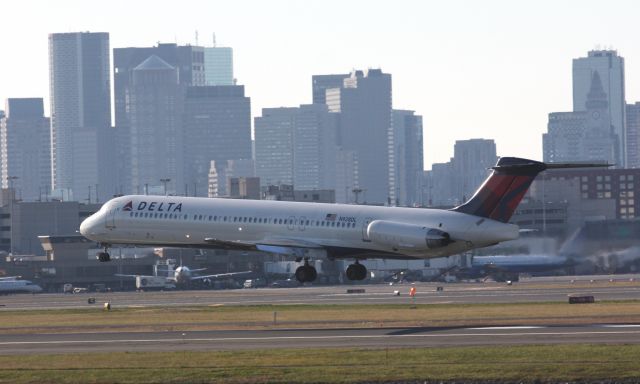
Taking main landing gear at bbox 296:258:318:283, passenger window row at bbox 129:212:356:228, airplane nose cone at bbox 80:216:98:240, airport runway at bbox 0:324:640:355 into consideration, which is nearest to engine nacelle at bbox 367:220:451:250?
passenger window row at bbox 129:212:356:228

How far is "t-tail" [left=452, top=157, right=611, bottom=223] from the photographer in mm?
80125

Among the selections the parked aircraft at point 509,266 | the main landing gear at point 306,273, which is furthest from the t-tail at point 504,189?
the parked aircraft at point 509,266

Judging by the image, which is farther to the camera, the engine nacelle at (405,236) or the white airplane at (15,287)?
the white airplane at (15,287)

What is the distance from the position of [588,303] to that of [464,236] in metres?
15.2

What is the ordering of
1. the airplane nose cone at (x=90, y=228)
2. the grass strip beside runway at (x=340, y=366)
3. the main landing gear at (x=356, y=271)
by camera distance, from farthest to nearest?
the airplane nose cone at (x=90, y=228) < the main landing gear at (x=356, y=271) < the grass strip beside runway at (x=340, y=366)

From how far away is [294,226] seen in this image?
276 feet

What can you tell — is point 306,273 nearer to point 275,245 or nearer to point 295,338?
point 275,245

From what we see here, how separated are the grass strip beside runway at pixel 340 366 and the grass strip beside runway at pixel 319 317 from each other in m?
16.1

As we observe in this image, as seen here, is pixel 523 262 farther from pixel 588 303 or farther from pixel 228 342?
pixel 228 342

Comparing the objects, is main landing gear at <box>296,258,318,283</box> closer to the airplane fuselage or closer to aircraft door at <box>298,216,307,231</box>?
the airplane fuselage

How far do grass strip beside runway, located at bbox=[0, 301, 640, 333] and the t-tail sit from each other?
541cm

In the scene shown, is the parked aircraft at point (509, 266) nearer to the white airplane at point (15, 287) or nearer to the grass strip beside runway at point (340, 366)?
the white airplane at point (15, 287)

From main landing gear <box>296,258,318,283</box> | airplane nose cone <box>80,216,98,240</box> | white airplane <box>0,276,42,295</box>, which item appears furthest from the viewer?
white airplane <box>0,276,42,295</box>

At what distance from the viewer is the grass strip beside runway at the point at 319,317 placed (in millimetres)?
76562
